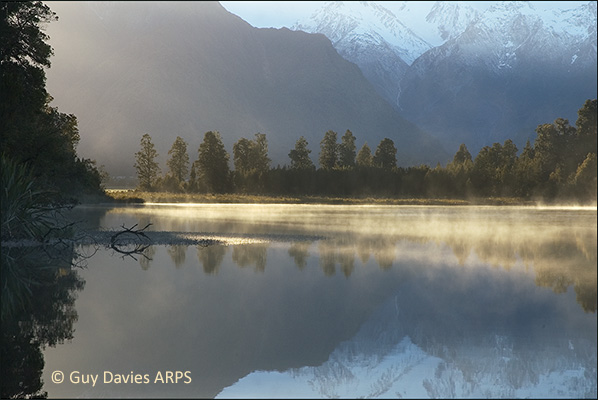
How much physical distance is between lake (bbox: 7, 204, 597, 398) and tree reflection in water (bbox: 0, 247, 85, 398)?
29 centimetres

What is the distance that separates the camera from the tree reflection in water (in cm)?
1182

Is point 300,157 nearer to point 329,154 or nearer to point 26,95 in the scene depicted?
point 329,154

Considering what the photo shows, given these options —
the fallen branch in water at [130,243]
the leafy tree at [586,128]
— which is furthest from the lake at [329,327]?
the leafy tree at [586,128]

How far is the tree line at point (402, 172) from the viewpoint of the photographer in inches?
4749

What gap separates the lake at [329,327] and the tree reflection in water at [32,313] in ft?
0.95

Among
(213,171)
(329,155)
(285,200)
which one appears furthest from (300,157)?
(285,200)

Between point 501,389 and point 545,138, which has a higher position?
point 545,138

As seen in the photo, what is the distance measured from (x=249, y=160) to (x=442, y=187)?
4478 cm

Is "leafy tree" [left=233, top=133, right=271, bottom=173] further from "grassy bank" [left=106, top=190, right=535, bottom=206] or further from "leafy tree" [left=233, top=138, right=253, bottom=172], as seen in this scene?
"grassy bank" [left=106, top=190, right=535, bottom=206]

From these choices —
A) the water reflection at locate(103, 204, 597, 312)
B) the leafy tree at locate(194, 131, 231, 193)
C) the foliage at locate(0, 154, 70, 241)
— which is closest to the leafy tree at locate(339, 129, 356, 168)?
the leafy tree at locate(194, 131, 231, 193)

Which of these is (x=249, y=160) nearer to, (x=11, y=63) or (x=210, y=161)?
(x=210, y=161)

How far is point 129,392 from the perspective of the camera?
36.6ft

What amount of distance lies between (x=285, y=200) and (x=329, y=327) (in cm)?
11269

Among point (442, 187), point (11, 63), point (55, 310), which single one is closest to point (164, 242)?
point (11, 63)
